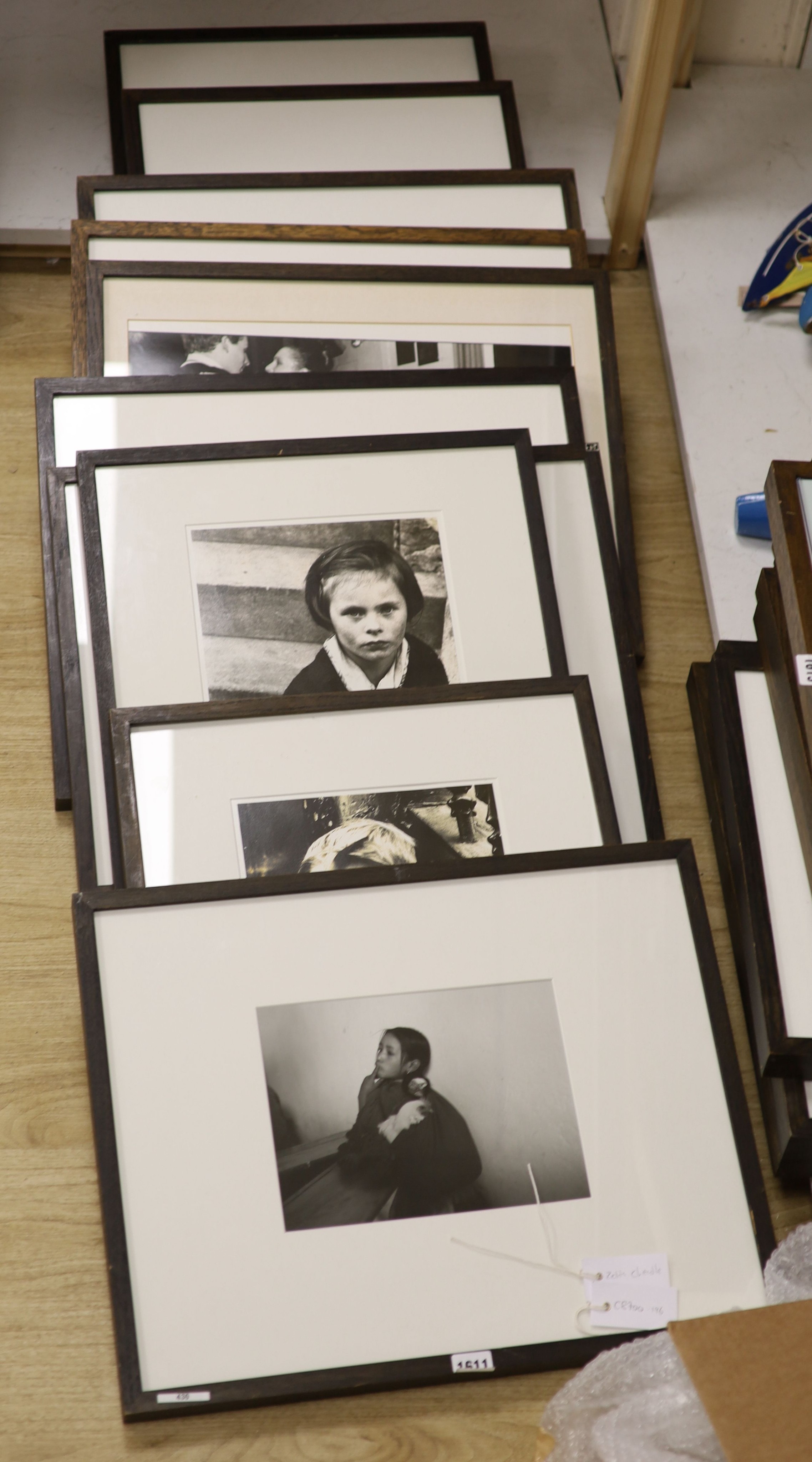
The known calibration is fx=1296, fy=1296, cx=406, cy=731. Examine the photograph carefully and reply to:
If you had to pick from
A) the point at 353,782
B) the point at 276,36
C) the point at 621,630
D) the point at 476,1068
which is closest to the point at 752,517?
the point at 621,630

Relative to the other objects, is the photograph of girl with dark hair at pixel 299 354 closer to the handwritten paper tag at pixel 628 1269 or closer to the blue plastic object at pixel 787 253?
the blue plastic object at pixel 787 253

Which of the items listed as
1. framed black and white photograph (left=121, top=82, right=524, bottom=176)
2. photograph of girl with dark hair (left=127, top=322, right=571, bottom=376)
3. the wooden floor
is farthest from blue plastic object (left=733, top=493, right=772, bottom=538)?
framed black and white photograph (left=121, top=82, right=524, bottom=176)

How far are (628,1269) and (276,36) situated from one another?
70.6 inches

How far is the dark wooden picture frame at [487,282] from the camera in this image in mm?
1547

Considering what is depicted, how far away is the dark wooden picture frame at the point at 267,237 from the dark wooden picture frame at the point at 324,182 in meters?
0.06

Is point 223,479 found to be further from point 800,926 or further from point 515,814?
point 800,926

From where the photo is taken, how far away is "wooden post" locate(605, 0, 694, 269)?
65.6 inches

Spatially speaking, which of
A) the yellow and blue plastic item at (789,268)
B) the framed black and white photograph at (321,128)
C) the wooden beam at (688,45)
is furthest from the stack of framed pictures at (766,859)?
the wooden beam at (688,45)

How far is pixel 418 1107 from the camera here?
3.52ft

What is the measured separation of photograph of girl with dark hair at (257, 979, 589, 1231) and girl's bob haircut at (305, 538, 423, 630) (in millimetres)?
434

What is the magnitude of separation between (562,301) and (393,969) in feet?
3.12

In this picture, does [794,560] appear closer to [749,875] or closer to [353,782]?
[749,875]

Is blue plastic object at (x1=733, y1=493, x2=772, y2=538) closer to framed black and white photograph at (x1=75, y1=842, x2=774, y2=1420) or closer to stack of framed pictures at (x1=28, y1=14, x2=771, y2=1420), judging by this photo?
stack of framed pictures at (x1=28, y1=14, x2=771, y2=1420)

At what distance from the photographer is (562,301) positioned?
165 cm
